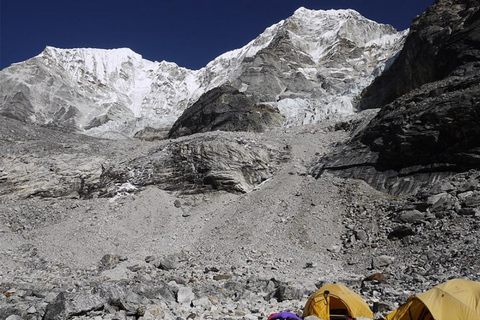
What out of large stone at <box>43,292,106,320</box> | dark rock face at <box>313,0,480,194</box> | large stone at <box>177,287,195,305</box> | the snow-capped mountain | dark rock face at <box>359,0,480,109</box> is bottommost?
large stone at <box>177,287,195,305</box>

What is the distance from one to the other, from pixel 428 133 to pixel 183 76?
498 ft

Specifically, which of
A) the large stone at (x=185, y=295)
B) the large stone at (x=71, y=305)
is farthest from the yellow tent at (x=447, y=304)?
the large stone at (x=71, y=305)

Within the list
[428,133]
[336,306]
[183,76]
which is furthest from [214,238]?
[183,76]

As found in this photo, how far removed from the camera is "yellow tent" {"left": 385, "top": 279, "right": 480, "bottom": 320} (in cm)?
928

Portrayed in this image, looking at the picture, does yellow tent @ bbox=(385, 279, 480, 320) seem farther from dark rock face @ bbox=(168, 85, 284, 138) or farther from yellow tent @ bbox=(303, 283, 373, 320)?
dark rock face @ bbox=(168, 85, 284, 138)

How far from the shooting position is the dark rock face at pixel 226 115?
53781 mm

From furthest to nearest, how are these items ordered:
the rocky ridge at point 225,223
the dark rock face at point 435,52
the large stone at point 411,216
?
the dark rock face at point 435,52, the large stone at point 411,216, the rocky ridge at point 225,223

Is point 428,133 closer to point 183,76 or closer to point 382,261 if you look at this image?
point 382,261

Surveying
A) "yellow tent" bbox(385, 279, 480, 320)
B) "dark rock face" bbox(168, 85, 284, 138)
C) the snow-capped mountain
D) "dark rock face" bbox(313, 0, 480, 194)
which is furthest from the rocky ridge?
the snow-capped mountain

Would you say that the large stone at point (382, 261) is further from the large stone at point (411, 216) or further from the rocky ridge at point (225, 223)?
the large stone at point (411, 216)

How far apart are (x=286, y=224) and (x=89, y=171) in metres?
17.1

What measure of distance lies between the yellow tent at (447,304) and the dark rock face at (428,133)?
1361cm

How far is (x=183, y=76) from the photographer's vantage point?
167 meters

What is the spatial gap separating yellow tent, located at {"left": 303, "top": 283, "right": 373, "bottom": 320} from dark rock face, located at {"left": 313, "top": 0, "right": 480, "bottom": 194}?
13.1 meters
